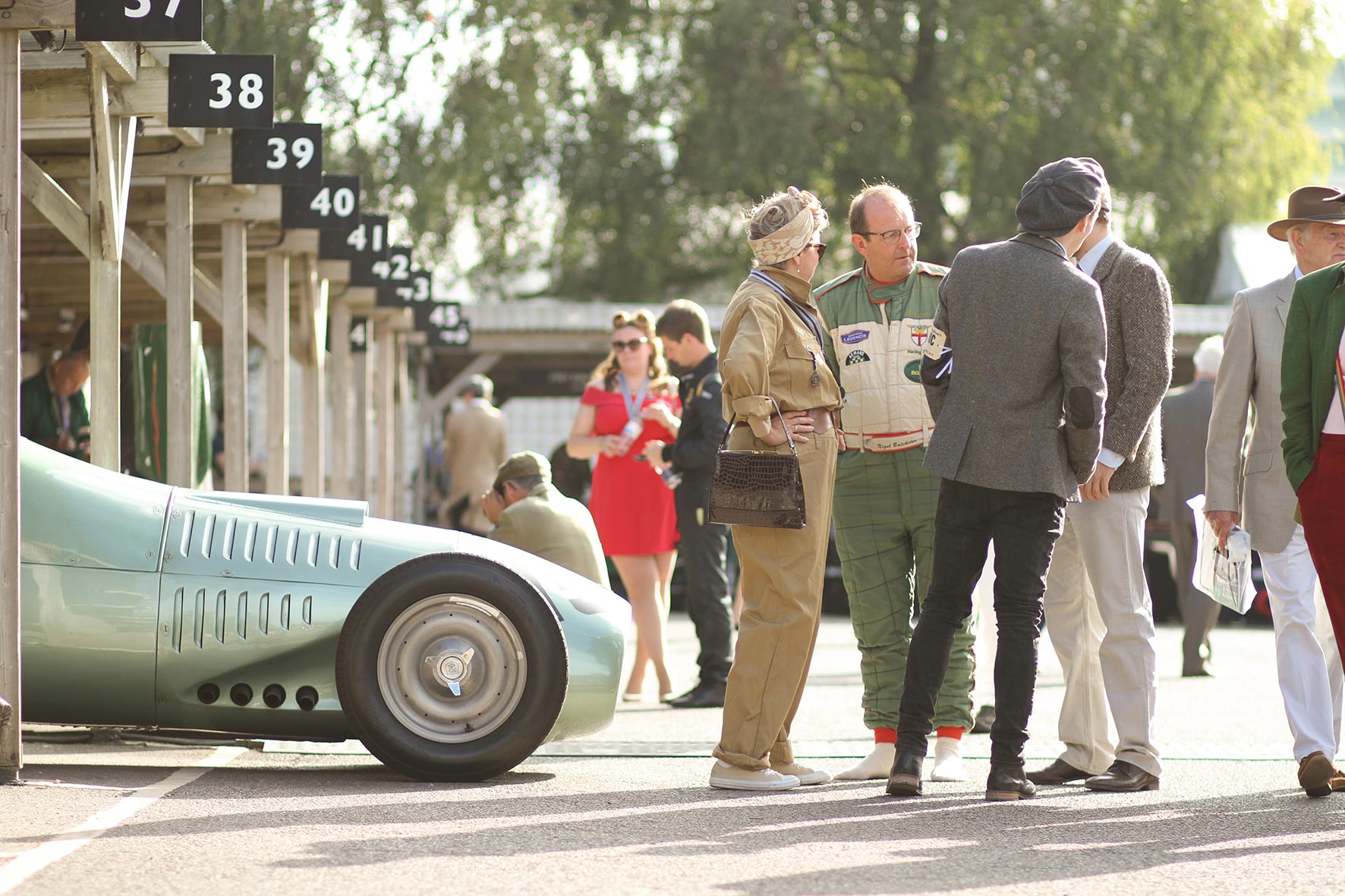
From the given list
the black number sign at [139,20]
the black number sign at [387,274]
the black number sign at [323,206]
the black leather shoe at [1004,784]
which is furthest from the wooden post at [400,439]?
the black leather shoe at [1004,784]

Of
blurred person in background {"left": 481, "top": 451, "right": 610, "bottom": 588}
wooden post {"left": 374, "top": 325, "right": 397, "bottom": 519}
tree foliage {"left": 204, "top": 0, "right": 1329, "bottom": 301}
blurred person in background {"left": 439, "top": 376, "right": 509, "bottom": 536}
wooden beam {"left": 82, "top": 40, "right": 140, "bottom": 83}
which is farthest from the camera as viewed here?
tree foliage {"left": 204, "top": 0, "right": 1329, "bottom": 301}

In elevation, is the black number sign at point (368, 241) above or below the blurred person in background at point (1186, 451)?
above

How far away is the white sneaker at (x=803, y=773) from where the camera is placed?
6184mm

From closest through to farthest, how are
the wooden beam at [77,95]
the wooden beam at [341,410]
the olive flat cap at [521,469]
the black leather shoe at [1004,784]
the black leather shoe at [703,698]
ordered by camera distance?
1. the black leather shoe at [1004,784]
2. the olive flat cap at [521,469]
3. the wooden beam at [77,95]
4. the black leather shoe at [703,698]
5. the wooden beam at [341,410]

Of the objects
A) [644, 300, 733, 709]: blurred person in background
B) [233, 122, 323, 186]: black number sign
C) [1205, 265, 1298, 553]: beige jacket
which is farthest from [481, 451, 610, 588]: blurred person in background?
[1205, 265, 1298, 553]: beige jacket

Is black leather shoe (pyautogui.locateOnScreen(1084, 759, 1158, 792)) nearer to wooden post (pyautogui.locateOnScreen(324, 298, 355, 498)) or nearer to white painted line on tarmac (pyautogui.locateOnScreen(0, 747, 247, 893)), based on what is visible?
white painted line on tarmac (pyautogui.locateOnScreen(0, 747, 247, 893))

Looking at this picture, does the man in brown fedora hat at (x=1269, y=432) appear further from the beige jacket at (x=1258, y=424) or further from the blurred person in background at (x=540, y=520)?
the blurred person in background at (x=540, y=520)

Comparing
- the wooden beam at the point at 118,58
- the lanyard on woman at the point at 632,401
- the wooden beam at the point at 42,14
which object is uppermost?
the wooden beam at the point at 118,58

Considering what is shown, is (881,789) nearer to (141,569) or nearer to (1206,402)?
(141,569)

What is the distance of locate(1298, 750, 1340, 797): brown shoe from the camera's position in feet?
19.1

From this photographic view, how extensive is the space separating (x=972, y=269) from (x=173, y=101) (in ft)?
14.3

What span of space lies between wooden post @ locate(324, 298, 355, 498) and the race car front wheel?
372 inches

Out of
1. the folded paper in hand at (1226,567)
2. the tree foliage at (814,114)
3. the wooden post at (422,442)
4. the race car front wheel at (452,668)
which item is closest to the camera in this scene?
the race car front wheel at (452,668)

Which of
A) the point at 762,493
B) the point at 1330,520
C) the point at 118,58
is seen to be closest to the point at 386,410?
the point at 118,58
